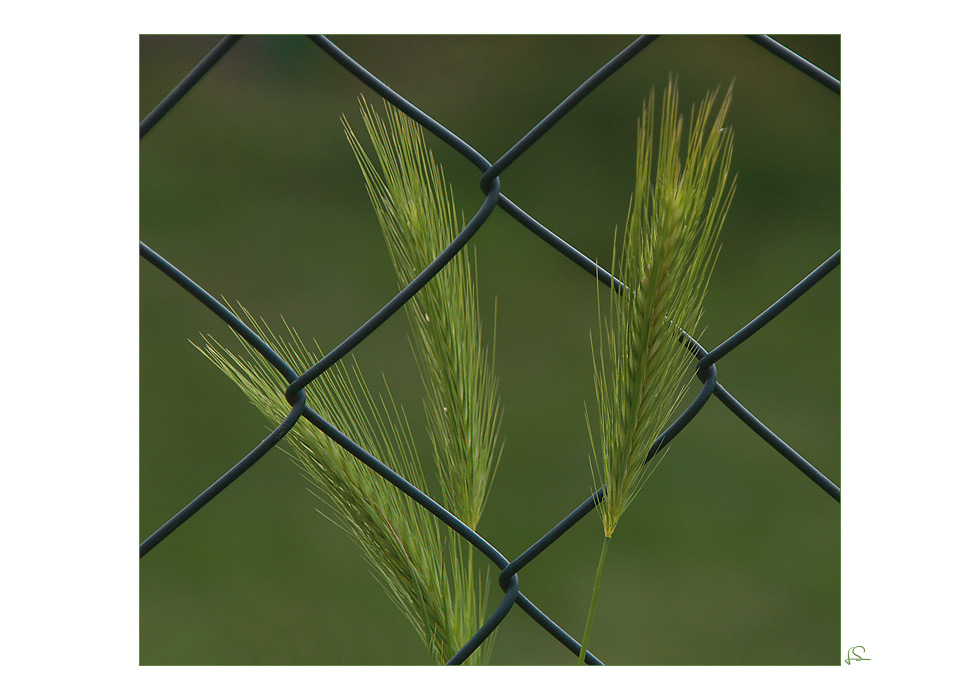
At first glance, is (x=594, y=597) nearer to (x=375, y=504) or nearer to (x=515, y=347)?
(x=375, y=504)

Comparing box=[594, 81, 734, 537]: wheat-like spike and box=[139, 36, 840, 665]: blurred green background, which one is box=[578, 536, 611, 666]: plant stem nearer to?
box=[594, 81, 734, 537]: wheat-like spike

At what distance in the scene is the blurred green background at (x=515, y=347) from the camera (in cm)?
138

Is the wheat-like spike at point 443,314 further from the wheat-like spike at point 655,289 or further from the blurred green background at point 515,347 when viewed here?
the blurred green background at point 515,347

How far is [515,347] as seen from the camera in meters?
1.71

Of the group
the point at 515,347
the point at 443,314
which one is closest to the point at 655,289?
the point at 443,314

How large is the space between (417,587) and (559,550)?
117 cm

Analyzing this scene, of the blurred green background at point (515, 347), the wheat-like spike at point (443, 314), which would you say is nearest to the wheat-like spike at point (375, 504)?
the wheat-like spike at point (443, 314)

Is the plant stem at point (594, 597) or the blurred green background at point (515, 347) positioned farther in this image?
the blurred green background at point (515, 347)

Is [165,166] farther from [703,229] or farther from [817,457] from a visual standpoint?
[703,229]

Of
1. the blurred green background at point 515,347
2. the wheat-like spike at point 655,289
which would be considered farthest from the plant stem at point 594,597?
the blurred green background at point 515,347

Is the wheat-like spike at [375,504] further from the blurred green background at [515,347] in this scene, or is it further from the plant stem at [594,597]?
the blurred green background at [515,347]

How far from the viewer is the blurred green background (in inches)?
54.4

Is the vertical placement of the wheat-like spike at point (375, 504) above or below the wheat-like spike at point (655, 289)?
below

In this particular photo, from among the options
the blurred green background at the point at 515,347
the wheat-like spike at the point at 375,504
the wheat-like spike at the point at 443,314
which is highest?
the blurred green background at the point at 515,347
